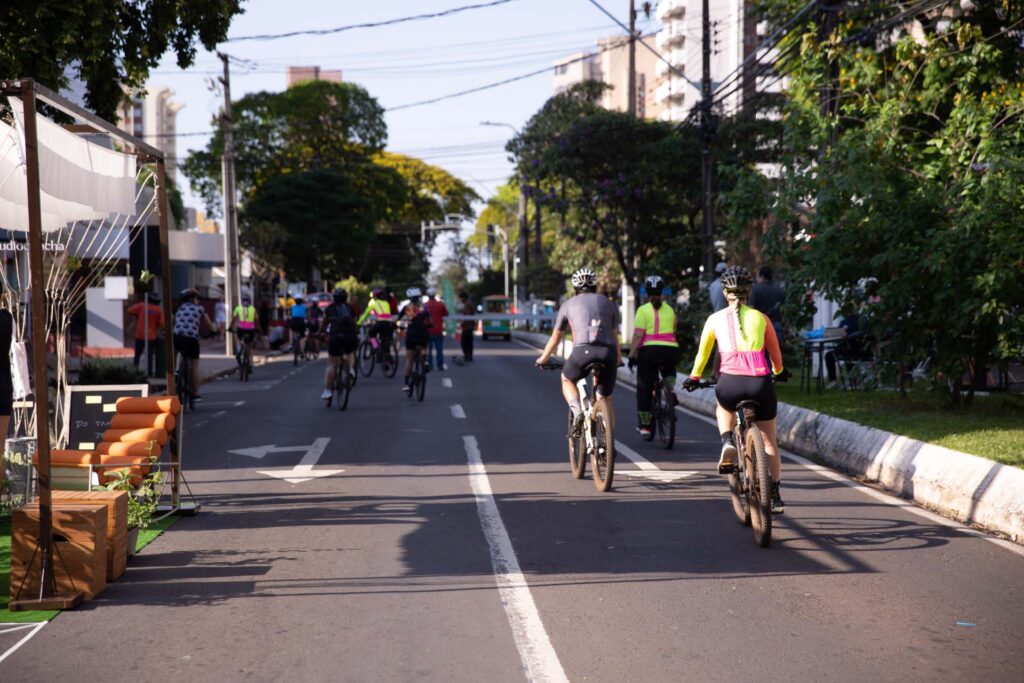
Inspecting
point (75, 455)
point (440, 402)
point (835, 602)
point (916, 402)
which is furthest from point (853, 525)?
point (440, 402)

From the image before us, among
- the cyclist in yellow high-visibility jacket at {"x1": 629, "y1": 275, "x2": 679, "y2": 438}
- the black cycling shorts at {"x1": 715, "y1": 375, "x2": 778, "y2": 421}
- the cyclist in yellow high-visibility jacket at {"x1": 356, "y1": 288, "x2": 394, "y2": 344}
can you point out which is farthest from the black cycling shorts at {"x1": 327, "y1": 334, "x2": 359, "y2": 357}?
the black cycling shorts at {"x1": 715, "y1": 375, "x2": 778, "y2": 421}

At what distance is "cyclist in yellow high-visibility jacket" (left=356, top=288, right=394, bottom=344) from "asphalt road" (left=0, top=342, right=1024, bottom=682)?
12.2 metres

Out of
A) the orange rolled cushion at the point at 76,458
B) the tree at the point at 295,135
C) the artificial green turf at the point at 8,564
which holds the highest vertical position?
the tree at the point at 295,135

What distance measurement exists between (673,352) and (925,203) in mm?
3644

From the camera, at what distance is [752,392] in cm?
855

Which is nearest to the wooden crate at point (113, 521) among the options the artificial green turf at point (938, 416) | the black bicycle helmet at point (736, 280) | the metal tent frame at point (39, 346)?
the metal tent frame at point (39, 346)

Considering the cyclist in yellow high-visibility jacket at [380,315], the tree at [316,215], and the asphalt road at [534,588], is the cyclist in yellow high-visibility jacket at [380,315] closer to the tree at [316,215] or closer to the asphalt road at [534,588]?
the asphalt road at [534,588]

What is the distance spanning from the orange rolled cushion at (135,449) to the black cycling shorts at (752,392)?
418 cm

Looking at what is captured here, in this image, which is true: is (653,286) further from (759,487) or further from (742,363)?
(759,487)

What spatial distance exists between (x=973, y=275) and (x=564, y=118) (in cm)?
2855

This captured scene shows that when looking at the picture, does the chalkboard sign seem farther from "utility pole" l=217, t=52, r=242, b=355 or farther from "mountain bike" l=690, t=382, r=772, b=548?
"utility pole" l=217, t=52, r=242, b=355

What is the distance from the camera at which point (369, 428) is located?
16.2 metres

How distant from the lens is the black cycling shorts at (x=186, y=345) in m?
19.2

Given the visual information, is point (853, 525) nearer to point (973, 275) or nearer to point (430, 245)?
point (973, 275)
